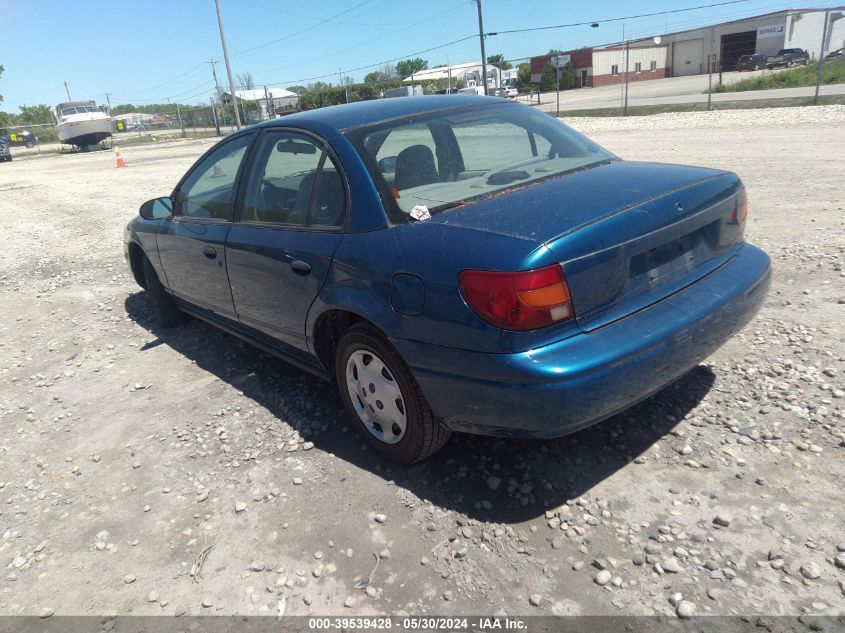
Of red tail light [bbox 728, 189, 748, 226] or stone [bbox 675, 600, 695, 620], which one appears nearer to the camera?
stone [bbox 675, 600, 695, 620]

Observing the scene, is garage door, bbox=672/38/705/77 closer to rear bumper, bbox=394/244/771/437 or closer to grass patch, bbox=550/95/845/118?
grass patch, bbox=550/95/845/118

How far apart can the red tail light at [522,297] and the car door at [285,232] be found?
3.06ft

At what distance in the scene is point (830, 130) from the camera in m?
12.4

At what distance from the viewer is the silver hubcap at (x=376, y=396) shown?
2914mm

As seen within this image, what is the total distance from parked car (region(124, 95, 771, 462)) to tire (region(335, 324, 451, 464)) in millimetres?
11

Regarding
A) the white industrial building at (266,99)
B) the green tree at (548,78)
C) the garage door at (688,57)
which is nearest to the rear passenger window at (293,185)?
the white industrial building at (266,99)

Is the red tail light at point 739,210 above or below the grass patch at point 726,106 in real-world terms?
above

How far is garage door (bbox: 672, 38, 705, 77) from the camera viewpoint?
54188 millimetres


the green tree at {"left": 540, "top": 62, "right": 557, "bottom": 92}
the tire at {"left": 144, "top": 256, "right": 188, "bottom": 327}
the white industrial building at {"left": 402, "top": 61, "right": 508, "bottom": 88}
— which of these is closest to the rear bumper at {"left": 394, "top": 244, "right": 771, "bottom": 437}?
the tire at {"left": 144, "top": 256, "right": 188, "bottom": 327}

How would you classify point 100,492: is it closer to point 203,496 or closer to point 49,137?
point 203,496

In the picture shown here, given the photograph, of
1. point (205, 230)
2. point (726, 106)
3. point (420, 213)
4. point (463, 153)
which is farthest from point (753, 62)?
point (420, 213)

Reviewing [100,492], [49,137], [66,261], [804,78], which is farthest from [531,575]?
[49,137]

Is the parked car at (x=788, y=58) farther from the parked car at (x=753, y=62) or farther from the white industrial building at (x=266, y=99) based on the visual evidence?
the white industrial building at (x=266, y=99)

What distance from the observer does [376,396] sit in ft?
9.93
